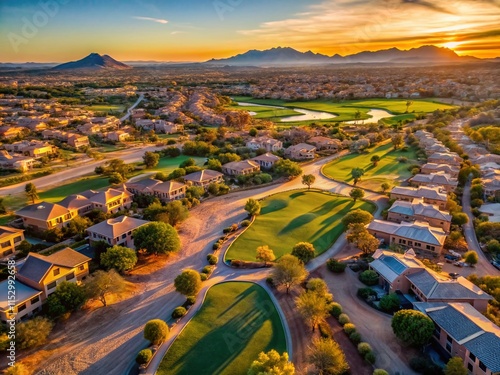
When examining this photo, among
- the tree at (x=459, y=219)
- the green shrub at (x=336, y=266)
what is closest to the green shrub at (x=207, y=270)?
the green shrub at (x=336, y=266)

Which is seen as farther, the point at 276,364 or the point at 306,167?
the point at 306,167

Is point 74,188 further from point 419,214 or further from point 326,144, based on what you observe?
point 326,144

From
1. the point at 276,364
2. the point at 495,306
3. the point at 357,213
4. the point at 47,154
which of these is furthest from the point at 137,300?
the point at 47,154

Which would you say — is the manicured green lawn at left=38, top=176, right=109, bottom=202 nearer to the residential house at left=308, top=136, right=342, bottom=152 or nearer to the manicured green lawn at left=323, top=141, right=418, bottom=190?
the manicured green lawn at left=323, top=141, right=418, bottom=190

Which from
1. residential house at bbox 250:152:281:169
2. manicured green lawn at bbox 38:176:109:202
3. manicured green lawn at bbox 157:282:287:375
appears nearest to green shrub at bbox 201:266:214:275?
manicured green lawn at bbox 157:282:287:375

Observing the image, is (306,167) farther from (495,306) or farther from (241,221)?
(495,306)

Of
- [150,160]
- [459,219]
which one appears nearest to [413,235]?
[459,219]
